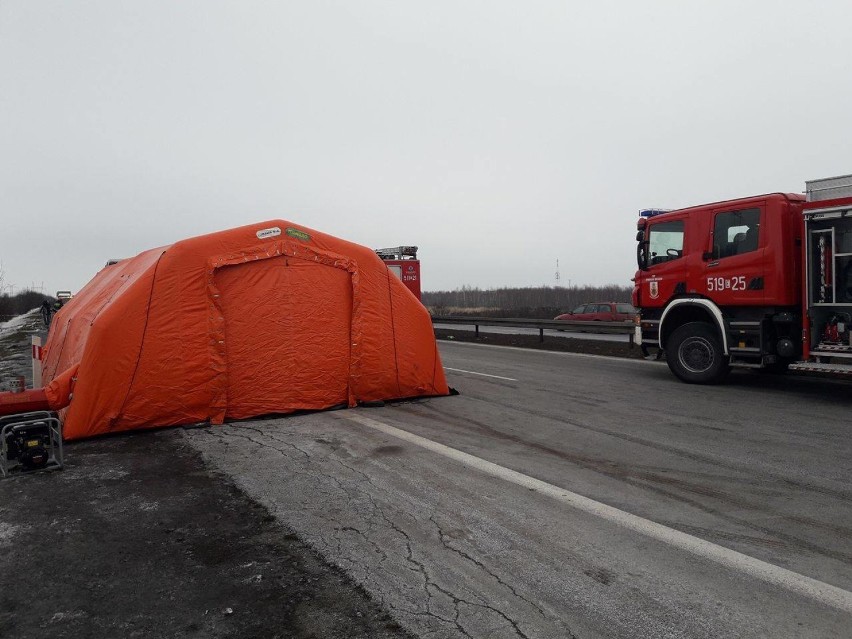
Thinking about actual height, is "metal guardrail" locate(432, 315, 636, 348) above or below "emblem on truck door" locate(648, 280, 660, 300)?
below

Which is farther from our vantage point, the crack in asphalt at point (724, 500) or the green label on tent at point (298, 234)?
the green label on tent at point (298, 234)

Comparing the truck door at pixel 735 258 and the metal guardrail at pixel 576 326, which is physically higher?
the truck door at pixel 735 258

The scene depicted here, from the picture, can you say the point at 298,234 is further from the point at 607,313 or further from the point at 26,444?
the point at 607,313

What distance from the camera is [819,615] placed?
3.06 metres

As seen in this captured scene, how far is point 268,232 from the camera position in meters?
8.43

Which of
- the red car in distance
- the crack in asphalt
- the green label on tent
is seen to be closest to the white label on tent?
the green label on tent

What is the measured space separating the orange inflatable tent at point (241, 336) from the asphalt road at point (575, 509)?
1.84 feet

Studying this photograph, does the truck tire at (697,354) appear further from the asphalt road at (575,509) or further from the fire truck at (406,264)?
the fire truck at (406,264)

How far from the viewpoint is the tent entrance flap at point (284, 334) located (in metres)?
8.07

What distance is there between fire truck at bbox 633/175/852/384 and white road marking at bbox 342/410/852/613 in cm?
595

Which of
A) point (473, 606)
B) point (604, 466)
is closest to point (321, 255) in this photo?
point (604, 466)

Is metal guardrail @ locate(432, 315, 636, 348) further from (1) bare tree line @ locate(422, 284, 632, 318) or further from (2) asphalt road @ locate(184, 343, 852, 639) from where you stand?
(1) bare tree line @ locate(422, 284, 632, 318)

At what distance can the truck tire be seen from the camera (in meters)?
10.4

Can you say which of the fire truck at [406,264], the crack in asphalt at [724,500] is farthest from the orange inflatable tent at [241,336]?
the fire truck at [406,264]
